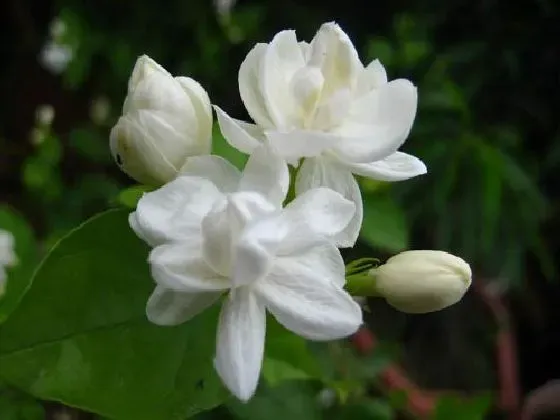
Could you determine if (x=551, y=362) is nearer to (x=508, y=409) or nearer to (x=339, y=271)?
(x=508, y=409)

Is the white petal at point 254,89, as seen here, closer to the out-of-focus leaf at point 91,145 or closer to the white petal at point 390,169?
the white petal at point 390,169

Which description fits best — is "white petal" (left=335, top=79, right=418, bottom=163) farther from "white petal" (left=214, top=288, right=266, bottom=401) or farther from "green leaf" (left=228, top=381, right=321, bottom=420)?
"green leaf" (left=228, top=381, right=321, bottom=420)

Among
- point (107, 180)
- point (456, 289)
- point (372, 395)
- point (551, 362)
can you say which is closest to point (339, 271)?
point (456, 289)

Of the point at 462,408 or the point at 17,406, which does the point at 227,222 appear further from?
the point at 462,408

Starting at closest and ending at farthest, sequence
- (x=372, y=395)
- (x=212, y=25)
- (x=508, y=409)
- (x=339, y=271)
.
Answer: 1. (x=339, y=271)
2. (x=372, y=395)
3. (x=508, y=409)
4. (x=212, y=25)

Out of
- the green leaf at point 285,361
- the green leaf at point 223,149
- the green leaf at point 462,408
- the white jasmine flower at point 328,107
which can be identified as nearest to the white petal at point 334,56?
Result: the white jasmine flower at point 328,107

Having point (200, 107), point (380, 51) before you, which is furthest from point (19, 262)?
point (380, 51)

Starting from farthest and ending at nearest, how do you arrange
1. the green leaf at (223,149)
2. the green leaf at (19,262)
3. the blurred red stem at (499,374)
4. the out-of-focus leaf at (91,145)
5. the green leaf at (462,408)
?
the out-of-focus leaf at (91,145), the blurred red stem at (499,374), the green leaf at (462,408), the green leaf at (19,262), the green leaf at (223,149)

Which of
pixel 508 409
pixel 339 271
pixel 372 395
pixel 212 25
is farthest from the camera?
pixel 212 25
